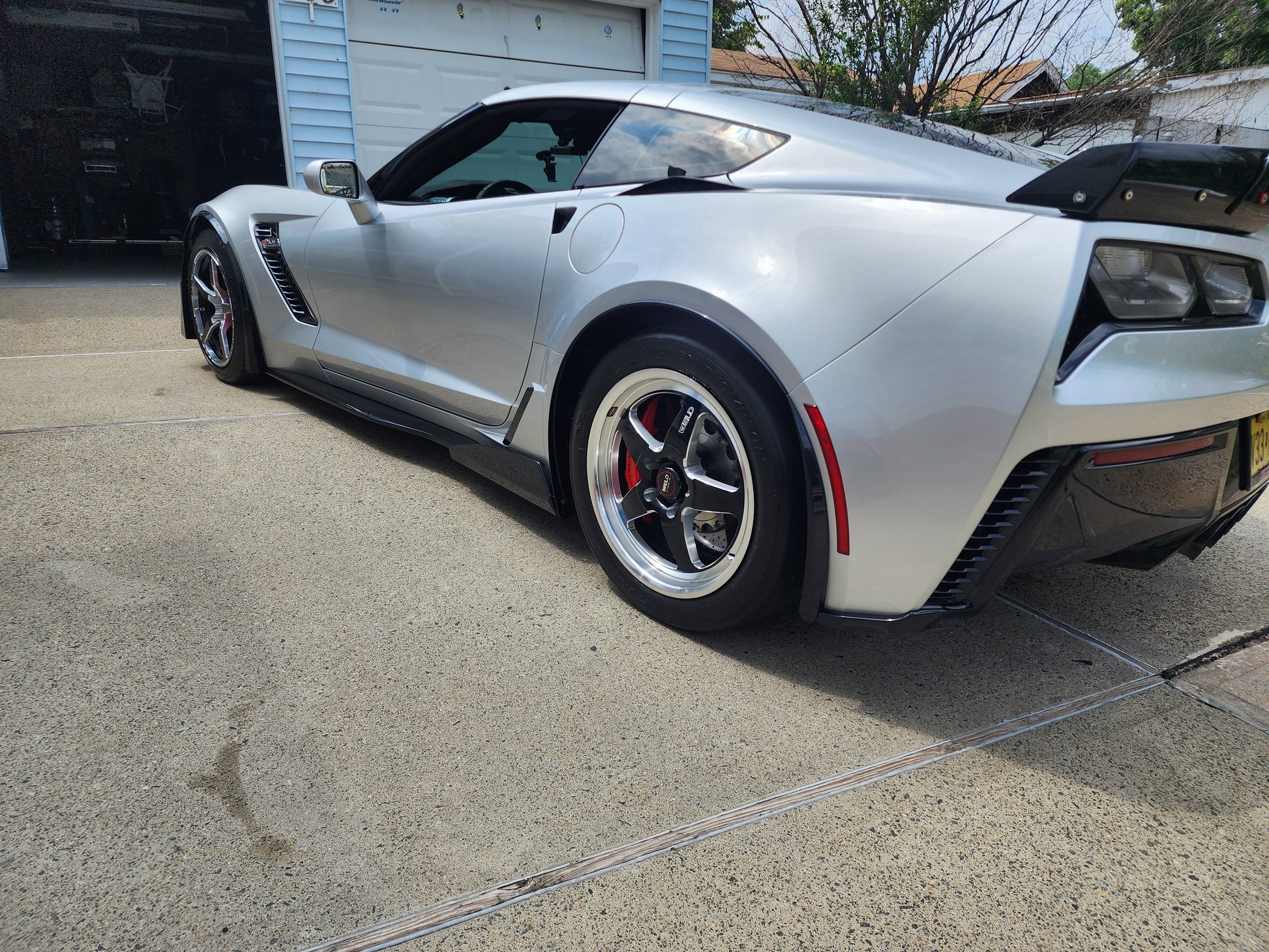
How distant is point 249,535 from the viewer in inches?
107

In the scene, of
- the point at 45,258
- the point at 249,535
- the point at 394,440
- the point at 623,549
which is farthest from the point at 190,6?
the point at 623,549

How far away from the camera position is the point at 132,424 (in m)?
3.73

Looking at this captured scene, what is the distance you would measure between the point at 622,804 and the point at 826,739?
496 millimetres

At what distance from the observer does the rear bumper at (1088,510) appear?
1.67 m

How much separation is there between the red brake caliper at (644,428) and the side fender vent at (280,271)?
1870mm

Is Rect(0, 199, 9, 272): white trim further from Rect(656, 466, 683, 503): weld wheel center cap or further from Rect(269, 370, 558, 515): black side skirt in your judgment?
Rect(656, 466, 683, 503): weld wheel center cap

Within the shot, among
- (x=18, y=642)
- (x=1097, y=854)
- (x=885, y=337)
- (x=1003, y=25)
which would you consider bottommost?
(x=1097, y=854)

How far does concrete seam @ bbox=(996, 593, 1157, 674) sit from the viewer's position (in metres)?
2.22

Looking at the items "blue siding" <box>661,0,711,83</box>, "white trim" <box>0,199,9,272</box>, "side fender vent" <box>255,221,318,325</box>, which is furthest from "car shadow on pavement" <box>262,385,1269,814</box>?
"white trim" <box>0,199,9,272</box>

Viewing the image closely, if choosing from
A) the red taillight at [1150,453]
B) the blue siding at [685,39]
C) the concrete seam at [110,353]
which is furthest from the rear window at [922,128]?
the blue siding at [685,39]

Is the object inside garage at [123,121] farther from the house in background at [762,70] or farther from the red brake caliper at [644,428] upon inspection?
the red brake caliper at [644,428]

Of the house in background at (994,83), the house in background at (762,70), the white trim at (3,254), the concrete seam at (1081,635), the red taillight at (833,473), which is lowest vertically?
the concrete seam at (1081,635)

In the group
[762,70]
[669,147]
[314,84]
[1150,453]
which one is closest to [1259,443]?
[1150,453]

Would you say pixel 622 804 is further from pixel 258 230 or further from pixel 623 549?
pixel 258 230
